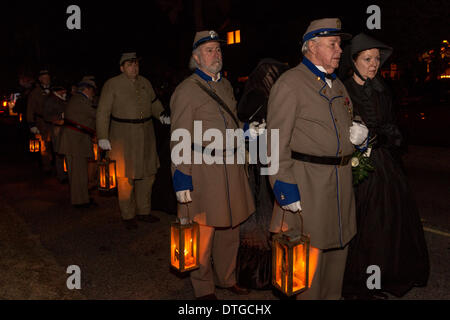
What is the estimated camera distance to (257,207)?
4.19m

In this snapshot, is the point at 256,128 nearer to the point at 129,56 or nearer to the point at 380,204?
the point at 380,204

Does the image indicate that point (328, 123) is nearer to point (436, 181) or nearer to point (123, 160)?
point (123, 160)

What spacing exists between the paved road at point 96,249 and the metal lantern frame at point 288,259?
1.25 metres

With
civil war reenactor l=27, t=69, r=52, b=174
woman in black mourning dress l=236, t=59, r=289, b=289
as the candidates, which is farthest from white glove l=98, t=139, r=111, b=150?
civil war reenactor l=27, t=69, r=52, b=174

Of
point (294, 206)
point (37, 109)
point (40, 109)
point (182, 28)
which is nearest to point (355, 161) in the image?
point (294, 206)

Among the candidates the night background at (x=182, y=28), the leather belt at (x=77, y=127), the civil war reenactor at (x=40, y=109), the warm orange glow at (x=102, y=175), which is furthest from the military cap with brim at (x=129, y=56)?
the civil war reenactor at (x=40, y=109)

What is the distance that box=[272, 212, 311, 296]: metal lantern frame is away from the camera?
9.54 feet

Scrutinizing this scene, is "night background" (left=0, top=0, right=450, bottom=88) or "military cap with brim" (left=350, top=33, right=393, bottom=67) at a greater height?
"night background" (left=0, top=0, right=450, bottom=88)

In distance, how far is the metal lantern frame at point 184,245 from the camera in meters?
3.50

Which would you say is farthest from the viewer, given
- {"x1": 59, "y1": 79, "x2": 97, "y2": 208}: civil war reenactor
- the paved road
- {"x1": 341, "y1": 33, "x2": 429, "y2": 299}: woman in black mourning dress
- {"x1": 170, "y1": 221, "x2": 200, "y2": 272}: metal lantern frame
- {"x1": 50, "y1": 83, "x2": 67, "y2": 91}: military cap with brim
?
{"x1": 50, "y1": 83, "x2": 67, "y2": 91}: military cap with brim

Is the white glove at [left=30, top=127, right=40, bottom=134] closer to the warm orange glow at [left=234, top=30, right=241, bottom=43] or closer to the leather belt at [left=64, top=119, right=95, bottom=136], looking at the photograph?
the leather belt at [left=64, top=119, right=95, bottom=136]

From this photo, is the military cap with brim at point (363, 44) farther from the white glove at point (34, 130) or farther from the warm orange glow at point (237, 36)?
the warm orange glow at point (237, 36)

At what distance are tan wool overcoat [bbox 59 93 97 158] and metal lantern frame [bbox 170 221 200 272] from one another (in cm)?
430

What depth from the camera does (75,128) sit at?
7.35 m
